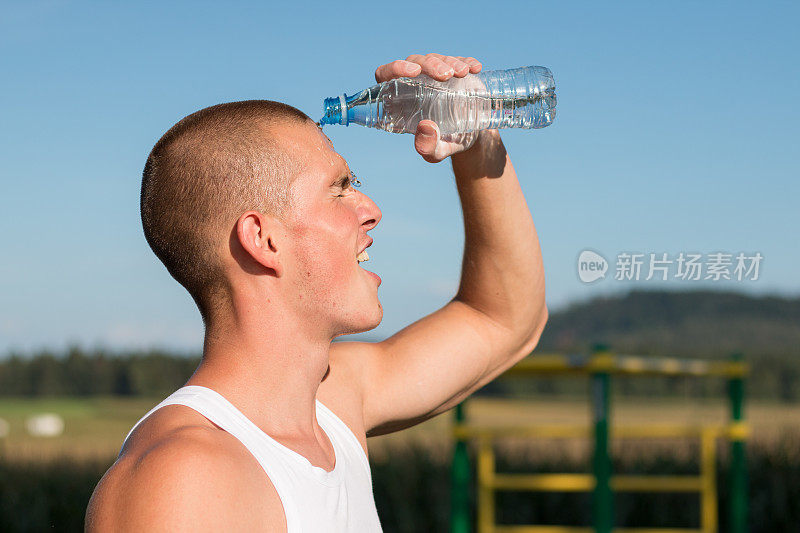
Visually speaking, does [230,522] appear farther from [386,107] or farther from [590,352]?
[590,352]

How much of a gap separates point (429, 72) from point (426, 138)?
0.14 m

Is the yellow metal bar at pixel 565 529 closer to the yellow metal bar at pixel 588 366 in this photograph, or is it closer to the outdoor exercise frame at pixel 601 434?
the outdoor exercise frame at pixel 601 434

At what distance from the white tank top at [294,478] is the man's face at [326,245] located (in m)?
0.28

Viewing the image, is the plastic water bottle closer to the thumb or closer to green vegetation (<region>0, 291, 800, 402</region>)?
the thumb

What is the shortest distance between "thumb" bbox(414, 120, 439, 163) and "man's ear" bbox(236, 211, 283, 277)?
36cm

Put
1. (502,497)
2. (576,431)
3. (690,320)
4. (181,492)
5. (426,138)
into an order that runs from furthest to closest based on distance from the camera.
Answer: (690,320) < (502,497) < (576,431) < (426,138) < (181,492)

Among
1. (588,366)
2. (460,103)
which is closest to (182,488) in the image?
(460,103)

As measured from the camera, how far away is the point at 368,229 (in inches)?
76.7

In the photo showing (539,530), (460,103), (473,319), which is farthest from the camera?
(539,530)

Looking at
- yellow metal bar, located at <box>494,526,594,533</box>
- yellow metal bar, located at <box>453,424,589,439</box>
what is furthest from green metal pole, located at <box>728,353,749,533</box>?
yellow metal bar, located at <box>453,424,589,439</box>

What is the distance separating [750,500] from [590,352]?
4325mm

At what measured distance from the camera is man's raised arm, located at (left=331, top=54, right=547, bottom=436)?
2.21 m

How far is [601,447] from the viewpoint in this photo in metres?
6.02

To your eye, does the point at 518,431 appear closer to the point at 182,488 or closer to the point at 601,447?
the point at 601,447
